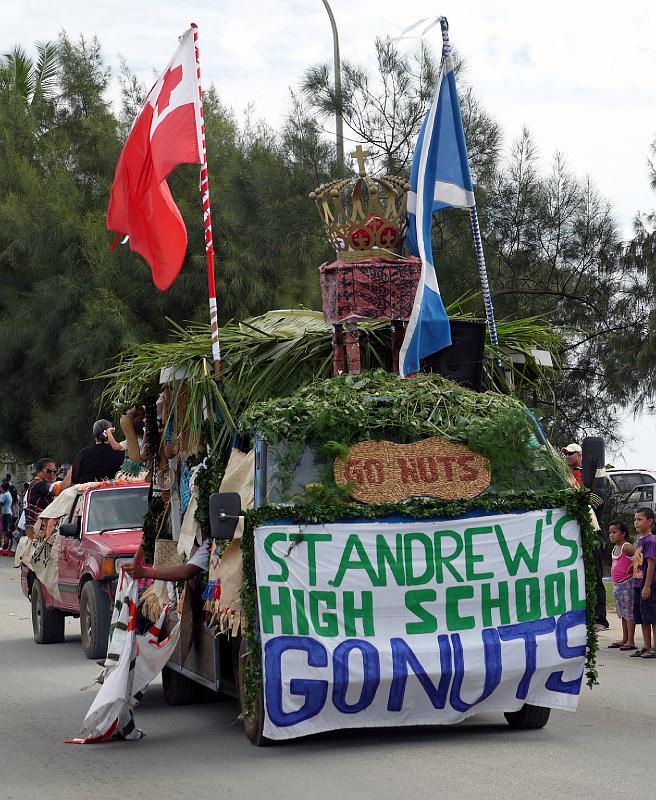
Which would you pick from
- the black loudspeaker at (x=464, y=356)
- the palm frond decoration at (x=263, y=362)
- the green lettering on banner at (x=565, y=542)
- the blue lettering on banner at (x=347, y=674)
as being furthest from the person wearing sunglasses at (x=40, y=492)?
the green lettering on banner at (x=565, y=542)

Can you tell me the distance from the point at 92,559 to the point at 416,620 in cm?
598

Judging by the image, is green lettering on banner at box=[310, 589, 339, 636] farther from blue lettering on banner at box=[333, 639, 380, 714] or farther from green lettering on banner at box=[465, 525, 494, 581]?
green lettering on banner at box=[465, 525, 494, 581]

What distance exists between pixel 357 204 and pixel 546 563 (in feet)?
11.0

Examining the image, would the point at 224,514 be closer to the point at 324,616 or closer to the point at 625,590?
the point at 324,616

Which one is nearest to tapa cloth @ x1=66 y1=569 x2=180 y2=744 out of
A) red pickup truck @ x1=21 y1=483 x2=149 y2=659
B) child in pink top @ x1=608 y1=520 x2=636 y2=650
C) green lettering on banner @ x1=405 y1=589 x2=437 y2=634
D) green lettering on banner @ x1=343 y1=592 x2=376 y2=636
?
green lettering on banner @ x1=343 y1=592 x2=376 y2=636

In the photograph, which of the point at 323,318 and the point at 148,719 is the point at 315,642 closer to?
the point at 148,719

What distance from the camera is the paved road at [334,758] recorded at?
22.4 feet

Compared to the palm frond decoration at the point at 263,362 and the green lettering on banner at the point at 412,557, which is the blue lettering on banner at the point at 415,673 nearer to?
the green lettering on banner at the point at 412,557

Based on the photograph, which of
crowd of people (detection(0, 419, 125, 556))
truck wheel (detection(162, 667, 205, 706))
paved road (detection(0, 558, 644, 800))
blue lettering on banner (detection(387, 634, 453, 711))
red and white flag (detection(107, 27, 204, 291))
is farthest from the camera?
crowd of people (detection(0, 419, 125, 556))

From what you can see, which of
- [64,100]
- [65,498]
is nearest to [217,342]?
[65,498]

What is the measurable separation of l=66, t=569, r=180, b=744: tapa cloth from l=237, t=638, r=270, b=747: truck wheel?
88 centimetres

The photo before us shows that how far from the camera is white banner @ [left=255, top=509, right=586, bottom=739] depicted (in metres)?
7.61

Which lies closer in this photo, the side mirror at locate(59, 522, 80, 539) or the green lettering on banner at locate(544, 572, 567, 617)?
the green lettering on banner at locate(544, 572, 567, 617)

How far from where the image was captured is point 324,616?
7.66 meters
